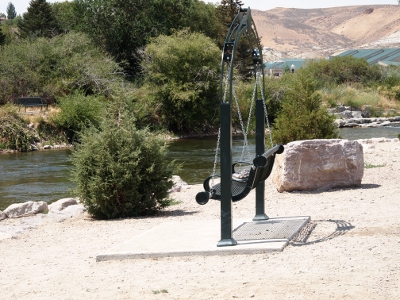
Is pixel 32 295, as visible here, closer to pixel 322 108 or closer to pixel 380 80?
pixel 322 108

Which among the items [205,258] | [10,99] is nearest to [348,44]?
[10,99]

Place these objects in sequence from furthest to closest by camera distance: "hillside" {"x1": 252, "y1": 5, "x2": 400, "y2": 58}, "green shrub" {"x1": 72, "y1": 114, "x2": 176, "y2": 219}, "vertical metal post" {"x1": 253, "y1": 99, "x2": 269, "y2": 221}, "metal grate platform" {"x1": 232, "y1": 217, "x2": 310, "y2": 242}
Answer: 1. "hillside" {"x1": 252, "y1": 5, "x2": 400, "y2": 58}
2. "green shrub" {"x1": 72, "y1": 114, "x2": 176, "y2": 219}
3. "vertical metal post" {"x1": 253, "y1": 99, "x2": 269, "y2": 221}
4. "metal grate platform" {"x1": 232, "y1": 217, "x2": 310, "y2": 242}

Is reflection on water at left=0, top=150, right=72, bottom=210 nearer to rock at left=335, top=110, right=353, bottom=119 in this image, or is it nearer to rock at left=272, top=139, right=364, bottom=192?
rock at left=272, top=139, right=364, bottom=192

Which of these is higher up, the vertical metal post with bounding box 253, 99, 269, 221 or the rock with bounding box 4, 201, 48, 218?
the vertical metal post with bounding box 253, 99, 269, 221

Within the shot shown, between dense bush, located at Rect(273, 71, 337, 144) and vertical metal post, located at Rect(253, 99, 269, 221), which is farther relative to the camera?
dense bush, located at Rect(273, 71, 337, 144)

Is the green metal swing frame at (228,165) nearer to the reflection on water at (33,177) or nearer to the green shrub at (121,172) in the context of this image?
the green shrub at (121,172)

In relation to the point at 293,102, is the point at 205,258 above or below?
below

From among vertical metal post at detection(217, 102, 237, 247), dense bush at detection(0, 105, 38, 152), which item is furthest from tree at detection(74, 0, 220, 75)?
vertical metal post at detection(217, 102, 237, 247)

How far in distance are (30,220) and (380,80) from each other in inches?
Answer: 2477

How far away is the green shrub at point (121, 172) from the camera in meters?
11.6

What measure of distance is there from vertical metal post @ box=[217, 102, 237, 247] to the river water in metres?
5.98

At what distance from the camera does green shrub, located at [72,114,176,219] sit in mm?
11586

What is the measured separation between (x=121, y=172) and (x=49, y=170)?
46.1ft

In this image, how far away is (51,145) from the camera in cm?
3647
